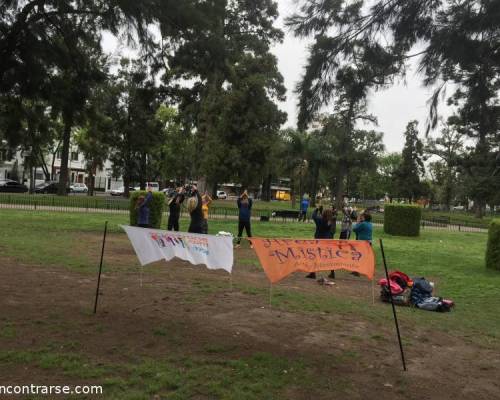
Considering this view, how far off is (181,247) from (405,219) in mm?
17370

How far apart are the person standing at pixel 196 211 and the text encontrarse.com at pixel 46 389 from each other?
7440mm

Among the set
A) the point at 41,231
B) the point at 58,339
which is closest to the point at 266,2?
the point at 58,339

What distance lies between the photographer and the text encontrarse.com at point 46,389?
4008 millimetres

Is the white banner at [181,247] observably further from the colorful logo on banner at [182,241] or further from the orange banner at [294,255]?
the orange banner at [294,255]

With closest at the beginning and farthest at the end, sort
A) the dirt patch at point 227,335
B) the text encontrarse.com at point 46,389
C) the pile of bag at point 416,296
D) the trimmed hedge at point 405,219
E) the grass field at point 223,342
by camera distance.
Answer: the text encontrarse.com at point 46,389
the grass field at point 223,342
the dirt patch at point 227,335
the pile of bag at point 416,296
the trimmed hedge at point 405,219

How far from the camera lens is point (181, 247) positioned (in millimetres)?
7586

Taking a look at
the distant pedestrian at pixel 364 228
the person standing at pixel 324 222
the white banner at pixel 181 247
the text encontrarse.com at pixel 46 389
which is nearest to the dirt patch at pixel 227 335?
the text encontrarse.com at pixel 46 389

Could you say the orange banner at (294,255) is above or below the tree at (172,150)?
below

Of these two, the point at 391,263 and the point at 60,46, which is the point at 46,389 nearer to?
the point at 60,46

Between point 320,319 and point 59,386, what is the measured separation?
12.3 feet

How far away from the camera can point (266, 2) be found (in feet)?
29.2

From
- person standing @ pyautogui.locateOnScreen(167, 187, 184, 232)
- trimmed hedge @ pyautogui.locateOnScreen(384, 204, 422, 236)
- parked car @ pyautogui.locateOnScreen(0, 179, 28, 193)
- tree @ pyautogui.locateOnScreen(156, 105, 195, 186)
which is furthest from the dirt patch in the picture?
tree @ pyautogui.locateOnScreen(156, 105, 195, 186)

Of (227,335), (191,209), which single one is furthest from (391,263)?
(227,335)

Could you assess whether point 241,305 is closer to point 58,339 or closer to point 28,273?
point 58,339
